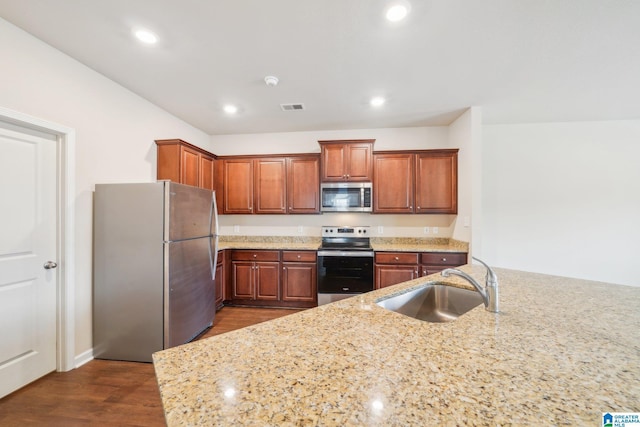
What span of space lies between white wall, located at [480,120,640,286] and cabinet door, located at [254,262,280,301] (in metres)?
3.15

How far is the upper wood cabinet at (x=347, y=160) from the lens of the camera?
3533 mm

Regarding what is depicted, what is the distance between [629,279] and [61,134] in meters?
6.95

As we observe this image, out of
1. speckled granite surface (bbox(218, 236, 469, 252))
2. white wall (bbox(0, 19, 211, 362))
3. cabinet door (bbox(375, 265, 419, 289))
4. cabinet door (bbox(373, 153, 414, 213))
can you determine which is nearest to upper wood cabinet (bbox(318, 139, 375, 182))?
cabinet door (bbox(373, 153, 414, 213))

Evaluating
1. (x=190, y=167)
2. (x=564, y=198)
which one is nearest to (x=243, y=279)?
(x=190, y=167)

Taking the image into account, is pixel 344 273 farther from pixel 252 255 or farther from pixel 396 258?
pixel 252 255

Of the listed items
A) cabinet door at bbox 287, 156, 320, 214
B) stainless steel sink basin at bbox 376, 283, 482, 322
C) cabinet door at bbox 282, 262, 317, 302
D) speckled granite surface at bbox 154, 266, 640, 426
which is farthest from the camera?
cabinet door at bbox 287, 156, 320, 214

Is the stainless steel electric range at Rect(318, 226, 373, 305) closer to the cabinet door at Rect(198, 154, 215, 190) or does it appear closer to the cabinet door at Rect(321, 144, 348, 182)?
the cabinet door at Rect(321, 144, 348, 182)

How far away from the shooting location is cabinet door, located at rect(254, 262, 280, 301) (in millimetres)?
3447

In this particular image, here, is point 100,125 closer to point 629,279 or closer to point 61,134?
point 61,134

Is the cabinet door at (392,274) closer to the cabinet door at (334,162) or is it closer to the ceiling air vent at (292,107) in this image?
the cabinet door at (334,162)

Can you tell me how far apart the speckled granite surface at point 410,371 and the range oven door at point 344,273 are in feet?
7.19

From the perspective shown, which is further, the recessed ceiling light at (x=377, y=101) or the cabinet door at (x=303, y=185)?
the cabinet door at (x=303, y=185)

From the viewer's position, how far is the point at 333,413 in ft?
1.72

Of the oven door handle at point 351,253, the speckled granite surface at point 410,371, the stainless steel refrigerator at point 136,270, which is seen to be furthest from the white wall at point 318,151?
the speckled granite surface at point 410,371
